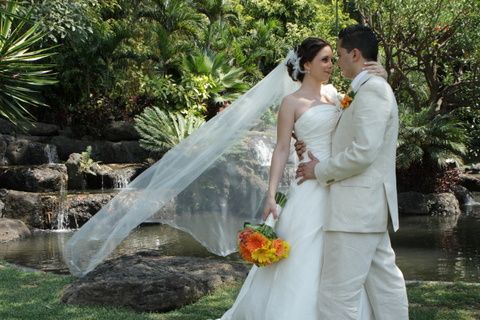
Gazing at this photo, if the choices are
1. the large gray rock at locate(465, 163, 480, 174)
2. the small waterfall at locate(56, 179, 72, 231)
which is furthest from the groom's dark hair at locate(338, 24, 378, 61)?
the large gray rock at locate(465, 163, 480, 174)

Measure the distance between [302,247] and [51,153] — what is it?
53.9ft

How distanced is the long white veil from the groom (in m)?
1.07

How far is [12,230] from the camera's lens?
12.7m

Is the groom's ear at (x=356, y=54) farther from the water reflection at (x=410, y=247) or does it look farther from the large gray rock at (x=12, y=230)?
the large gray rock at (x=12, y=230)

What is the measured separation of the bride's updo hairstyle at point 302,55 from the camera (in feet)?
14.3

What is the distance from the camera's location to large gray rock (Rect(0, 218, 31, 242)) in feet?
40.5

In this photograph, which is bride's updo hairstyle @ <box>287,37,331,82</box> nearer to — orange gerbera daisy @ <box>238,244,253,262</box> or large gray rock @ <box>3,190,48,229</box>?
orange gerbera daisy @ <box>238,244,253,262</box>

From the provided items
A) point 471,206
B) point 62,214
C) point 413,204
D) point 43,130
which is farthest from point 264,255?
point 43,130

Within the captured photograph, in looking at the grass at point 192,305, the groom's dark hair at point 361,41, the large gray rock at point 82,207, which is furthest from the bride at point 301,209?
the large gray rock at point 82,207

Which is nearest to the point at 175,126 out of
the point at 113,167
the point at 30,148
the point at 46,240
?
the point at 113,167

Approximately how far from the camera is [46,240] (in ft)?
42.0

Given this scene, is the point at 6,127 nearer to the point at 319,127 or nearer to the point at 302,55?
the point at 302,55

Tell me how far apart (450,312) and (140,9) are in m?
21.1

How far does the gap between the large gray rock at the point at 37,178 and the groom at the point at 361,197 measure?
1318 cm
